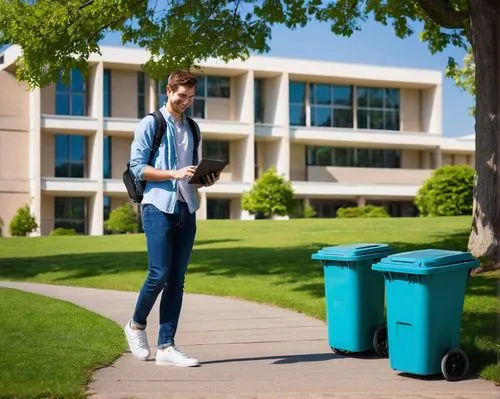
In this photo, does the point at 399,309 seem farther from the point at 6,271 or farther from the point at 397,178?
the point at 397,178

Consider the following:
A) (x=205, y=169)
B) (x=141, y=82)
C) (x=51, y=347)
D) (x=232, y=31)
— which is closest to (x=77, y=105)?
(x=141, y=82)

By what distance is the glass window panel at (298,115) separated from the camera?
174 ft

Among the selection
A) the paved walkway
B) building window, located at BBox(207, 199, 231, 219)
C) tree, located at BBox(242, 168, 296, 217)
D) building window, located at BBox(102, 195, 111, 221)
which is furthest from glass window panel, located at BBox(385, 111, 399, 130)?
the paved walkway

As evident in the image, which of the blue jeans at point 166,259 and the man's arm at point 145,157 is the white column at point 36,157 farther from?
the man's arm at point 145,157

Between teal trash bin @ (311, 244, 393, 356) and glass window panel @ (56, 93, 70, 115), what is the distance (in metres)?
41.2

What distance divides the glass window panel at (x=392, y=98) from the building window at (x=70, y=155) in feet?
66.5

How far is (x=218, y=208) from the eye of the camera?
50.6 meters

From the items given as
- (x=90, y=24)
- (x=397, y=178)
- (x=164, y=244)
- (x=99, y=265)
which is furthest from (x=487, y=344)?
(x=397, y=178)

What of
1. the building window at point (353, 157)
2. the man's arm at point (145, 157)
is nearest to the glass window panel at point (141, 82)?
the building window at point (353, 157)

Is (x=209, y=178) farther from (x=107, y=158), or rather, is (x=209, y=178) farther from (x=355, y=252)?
(x=107, y=158)

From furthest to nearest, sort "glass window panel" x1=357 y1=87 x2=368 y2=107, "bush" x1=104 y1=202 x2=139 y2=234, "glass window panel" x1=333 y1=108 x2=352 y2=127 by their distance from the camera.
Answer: "glass window panel" x1=357 y1=87 x2=368 y2=107, "glass window panel" x1=333 y1=108 x2=352 y2=127, "bush" x1=104 y1=202 x2=139 y2=234

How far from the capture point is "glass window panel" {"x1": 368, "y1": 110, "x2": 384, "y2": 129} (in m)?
55.2

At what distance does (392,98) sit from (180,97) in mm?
50755

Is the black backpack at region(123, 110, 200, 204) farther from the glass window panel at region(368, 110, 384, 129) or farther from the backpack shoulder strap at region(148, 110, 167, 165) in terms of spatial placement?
the glass window panel at region(368, 110, 384, 129)
